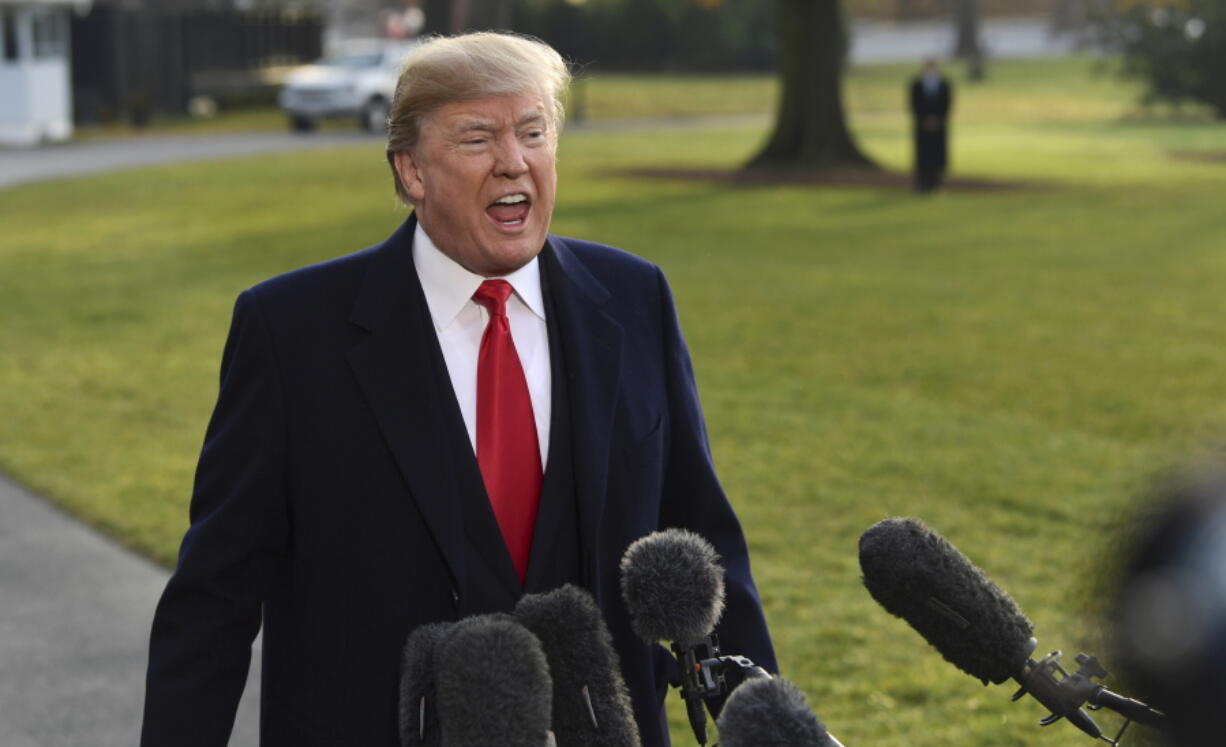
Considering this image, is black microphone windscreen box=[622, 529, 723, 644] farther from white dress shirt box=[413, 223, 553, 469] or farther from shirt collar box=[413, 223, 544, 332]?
shirt collar box=[413, 223, 544, 332]

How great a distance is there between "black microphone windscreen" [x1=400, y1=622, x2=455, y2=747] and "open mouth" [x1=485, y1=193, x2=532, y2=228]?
69 centimetres

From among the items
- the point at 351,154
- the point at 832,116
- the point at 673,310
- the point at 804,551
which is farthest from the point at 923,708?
the point at 351,154

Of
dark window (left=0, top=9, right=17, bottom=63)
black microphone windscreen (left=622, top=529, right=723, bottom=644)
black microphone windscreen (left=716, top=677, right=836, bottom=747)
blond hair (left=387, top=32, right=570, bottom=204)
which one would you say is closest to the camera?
black microphone windscreen (left=716, top=677, right=836, bottom=747)

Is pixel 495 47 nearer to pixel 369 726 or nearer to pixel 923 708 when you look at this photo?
pixel 369 726

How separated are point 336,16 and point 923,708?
111 meters

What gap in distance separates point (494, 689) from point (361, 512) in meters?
0.76

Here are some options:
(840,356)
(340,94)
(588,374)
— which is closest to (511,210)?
(588,374)

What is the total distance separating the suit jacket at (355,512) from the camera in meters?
2.78

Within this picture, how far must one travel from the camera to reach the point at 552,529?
280cm

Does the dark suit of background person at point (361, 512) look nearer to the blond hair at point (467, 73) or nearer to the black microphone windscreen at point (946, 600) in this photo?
the blond hair at point (467, 73)

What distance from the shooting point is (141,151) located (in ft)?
123

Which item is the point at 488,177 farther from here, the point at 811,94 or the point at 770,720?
the point at 811,94

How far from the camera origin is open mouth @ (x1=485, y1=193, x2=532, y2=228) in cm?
275

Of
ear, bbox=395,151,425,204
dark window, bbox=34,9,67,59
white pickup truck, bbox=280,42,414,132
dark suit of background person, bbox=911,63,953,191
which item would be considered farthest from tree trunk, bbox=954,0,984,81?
ear, bbox=395,151,425,204
